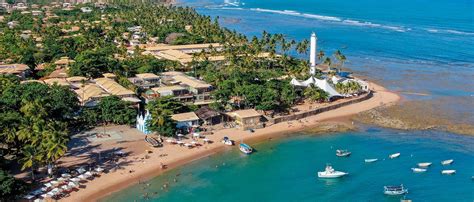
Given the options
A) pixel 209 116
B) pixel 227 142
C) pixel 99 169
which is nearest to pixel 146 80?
pixel 209 116

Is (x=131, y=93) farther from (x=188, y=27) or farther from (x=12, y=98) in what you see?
(x=188, y=27)

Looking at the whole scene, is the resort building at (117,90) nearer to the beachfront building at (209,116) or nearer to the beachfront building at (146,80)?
the beachfront building at (146,80)

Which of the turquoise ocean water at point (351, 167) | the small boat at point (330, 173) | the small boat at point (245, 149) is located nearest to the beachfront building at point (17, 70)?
the turquoise ocean water at point (351, 167)

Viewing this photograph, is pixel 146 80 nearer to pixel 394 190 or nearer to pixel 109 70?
pixel 109 70

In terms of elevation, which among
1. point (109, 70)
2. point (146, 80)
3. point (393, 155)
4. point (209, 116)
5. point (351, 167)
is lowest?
point (351, 167)

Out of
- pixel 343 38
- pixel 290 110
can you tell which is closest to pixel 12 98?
pixel 290 110

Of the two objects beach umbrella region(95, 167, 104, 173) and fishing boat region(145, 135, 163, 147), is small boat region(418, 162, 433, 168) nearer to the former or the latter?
fishing boat region(145, 135, 163, 147)
